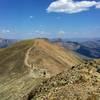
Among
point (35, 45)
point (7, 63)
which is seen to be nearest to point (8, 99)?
point (7, 63)

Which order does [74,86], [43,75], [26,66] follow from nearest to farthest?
[74,86]
[43,75]
[26,66]

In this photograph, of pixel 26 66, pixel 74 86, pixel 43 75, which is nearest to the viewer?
pixel 74 86

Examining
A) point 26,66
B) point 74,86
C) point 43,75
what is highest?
point 74,86

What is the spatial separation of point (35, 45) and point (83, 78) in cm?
10045

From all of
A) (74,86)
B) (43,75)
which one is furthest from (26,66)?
(74,86)

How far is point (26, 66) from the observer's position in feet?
343

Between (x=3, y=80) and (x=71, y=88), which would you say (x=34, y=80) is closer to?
(x=3, y=80)

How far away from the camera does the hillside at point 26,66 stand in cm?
8350

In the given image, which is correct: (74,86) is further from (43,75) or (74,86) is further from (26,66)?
(26,66)

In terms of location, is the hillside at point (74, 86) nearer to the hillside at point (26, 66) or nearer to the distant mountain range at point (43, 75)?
the distant mountain range at point (43, 75)

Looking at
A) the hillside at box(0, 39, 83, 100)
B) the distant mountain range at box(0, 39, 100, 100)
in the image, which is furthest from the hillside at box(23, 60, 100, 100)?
the hillside at box(0, 39, 83, 100)

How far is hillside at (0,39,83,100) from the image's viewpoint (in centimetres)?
8350

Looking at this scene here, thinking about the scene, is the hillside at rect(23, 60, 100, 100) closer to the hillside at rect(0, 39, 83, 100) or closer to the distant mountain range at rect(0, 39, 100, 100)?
the distant mountain range at rect(0, 39, 100, 100)

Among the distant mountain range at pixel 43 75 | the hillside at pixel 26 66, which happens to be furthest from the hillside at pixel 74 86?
the hillside at pixel 26 66
